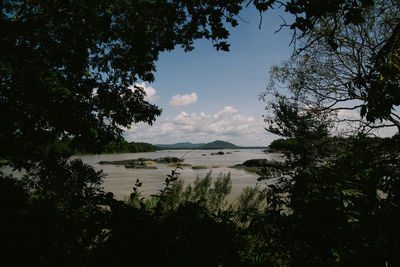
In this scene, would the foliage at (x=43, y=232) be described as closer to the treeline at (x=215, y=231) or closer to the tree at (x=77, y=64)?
the treeline at (x=215, y=231)

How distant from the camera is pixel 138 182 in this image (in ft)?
11.2

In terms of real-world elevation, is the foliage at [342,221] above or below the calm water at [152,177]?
above

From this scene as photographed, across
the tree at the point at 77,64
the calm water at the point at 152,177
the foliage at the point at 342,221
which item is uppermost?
the tree at the point at 77,64

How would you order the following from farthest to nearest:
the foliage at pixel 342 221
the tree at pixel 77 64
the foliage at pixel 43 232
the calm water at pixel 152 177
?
the calm water at pixel 152 177 < the tree at pixel 77 64 < the foliage at pixel 342 221 < the foliage at pixel 43 232

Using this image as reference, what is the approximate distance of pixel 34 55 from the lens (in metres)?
3.84

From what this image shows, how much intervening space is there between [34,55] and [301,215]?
16.1ft

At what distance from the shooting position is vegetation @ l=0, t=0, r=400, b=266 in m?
1.81

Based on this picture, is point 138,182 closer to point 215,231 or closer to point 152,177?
point 215,231

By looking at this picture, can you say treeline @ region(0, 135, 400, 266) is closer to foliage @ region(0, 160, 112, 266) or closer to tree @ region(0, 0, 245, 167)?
foliage @ region(0, 160, 112, 266)

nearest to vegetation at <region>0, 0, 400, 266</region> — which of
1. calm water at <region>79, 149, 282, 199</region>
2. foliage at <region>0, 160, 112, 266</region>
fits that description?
foliage at <region>0, 160, 112, 266</region>

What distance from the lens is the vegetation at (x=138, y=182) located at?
5.94 ft

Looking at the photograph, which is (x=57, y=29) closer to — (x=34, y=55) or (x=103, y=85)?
(x=34, y=55)

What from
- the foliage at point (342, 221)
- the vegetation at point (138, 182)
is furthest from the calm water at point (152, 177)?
the foliage at point (342, 221)

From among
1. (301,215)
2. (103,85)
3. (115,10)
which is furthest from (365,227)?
(115,10)
